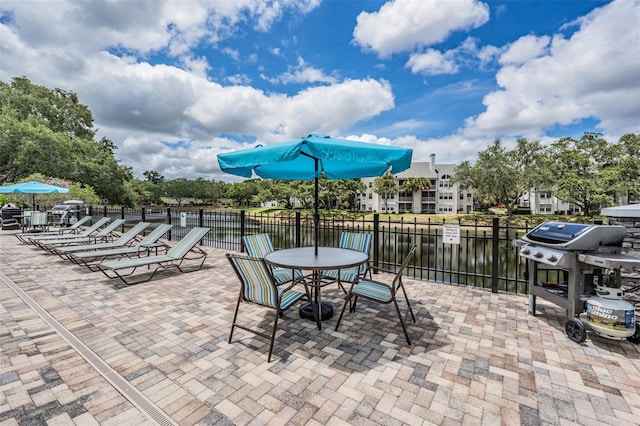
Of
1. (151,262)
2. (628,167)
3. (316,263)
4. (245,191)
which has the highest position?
(245,191)

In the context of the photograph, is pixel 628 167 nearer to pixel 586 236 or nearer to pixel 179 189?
pixel 586 236

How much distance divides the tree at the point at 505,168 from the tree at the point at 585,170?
2.63 metres

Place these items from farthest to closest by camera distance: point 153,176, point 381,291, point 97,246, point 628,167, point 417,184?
1. point 153,176
2. point 417,184
3. point 628,167
4. point 97,246
5. point 381,291

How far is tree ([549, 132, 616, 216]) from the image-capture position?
24438 millimetres

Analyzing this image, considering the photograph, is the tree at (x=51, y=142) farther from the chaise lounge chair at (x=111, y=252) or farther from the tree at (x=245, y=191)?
the tree at (x=245, y=191)

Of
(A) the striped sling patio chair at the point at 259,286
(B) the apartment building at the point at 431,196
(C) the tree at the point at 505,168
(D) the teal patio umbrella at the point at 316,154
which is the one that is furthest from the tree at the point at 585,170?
(A) the striped sling patio chair at the point at 259,286

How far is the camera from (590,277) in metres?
3.15

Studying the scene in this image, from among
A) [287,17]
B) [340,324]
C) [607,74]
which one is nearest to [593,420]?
[340,324]

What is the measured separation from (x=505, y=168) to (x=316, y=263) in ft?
121

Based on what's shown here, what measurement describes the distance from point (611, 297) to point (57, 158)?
24.2m

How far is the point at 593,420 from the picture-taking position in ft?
6.05

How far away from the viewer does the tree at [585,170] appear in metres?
24.4

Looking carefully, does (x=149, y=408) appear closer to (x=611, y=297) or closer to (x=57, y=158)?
(x=611, y=297)

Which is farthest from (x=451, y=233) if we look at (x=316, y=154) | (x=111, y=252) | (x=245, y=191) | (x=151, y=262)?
(x=245, y=191)
